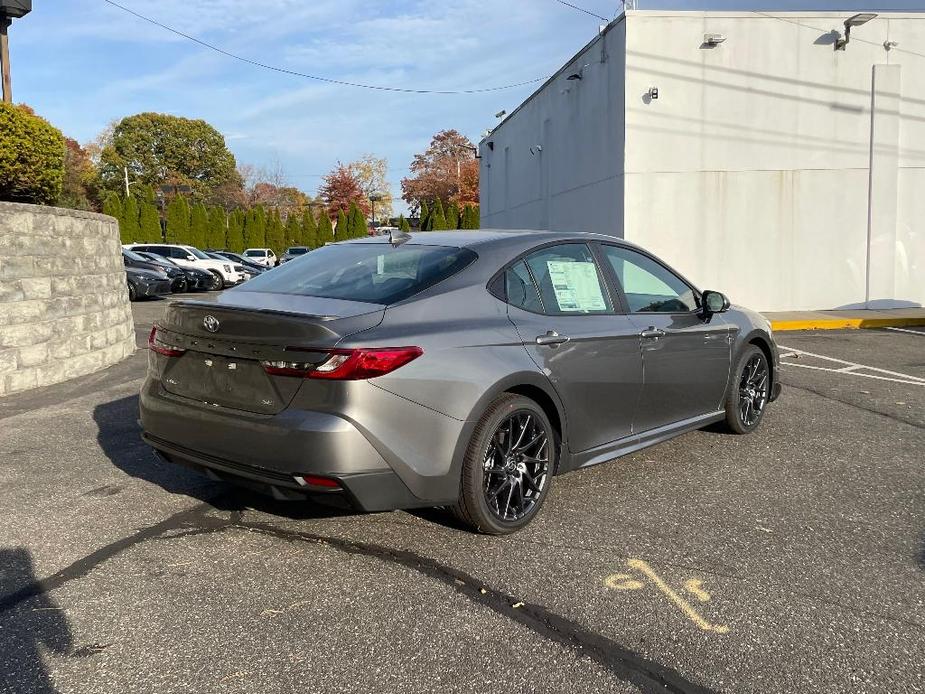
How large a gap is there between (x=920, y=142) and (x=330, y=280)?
16.7 m

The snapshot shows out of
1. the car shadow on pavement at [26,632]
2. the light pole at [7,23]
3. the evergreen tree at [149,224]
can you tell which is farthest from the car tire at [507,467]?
the evergreen tree at [149,224]

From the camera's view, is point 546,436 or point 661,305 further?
point 661,305

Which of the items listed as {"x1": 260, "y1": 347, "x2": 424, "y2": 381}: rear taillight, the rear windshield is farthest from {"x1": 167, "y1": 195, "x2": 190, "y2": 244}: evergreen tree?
{"x1": 260, "y1": 347, "x2": 424, "y2": 381}: rear taillight

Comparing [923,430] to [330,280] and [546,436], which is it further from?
[330,280]

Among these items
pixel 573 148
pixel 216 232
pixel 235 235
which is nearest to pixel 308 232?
pixel 235 235

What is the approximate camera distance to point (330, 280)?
425cm

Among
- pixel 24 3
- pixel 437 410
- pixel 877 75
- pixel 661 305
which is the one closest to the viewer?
pixel 437 410

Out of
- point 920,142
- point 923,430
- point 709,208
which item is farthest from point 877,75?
point 923,430

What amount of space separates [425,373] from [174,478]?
7.39 feet

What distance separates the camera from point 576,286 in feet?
15.3

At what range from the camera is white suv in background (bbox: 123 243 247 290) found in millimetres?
27859

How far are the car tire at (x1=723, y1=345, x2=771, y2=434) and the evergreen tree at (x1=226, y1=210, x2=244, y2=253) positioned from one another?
4551 centimetres

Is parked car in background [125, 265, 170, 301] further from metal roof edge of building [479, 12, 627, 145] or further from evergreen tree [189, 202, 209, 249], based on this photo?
evergreen tree [189, 202, 209, 249]

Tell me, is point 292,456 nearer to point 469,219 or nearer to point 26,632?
point 26,632
